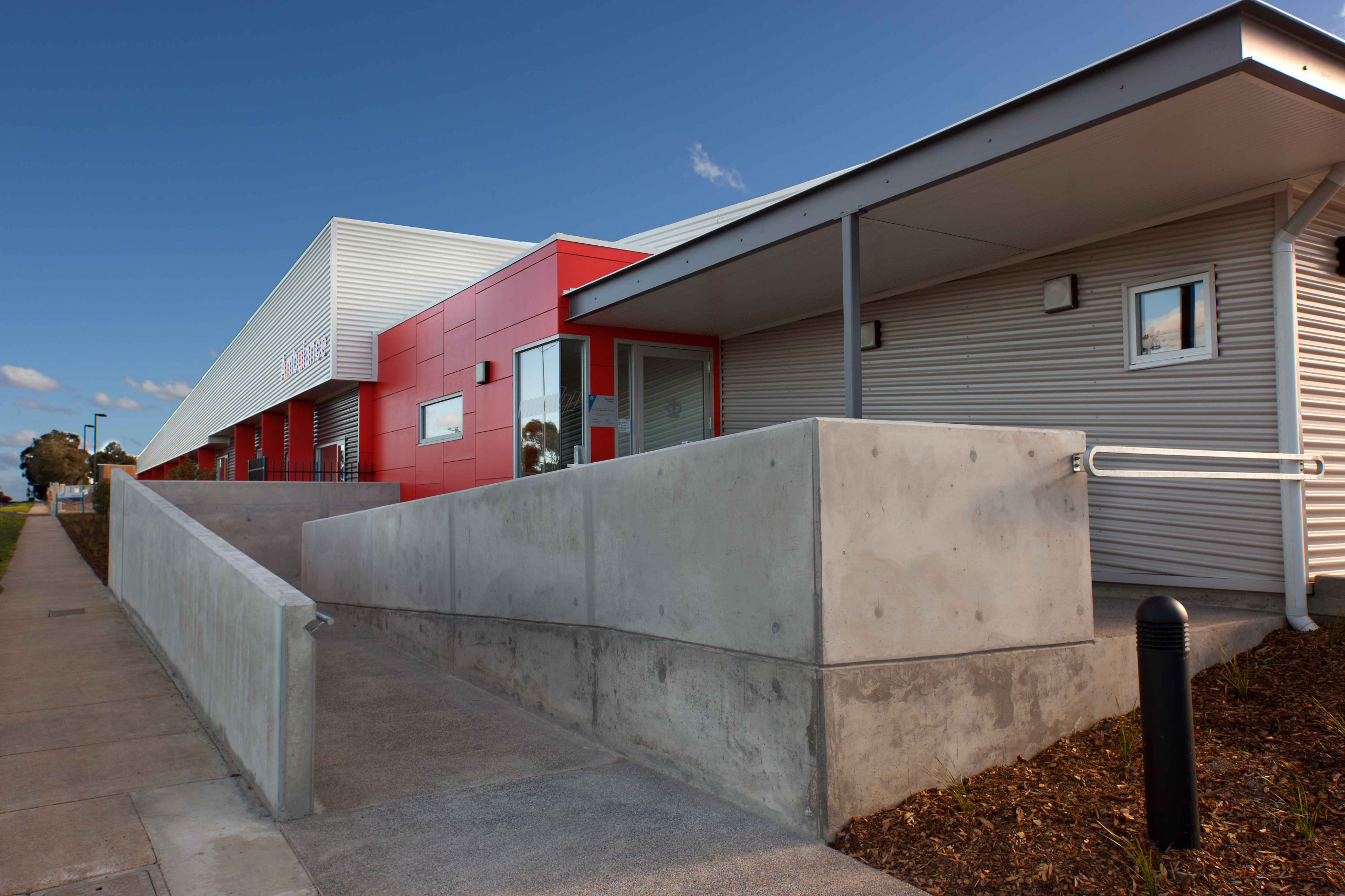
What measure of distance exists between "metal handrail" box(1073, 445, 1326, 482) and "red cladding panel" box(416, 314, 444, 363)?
1166cm

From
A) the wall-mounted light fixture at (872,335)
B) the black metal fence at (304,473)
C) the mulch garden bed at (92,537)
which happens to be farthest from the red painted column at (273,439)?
the wall-mounted light fixture at (872,335)

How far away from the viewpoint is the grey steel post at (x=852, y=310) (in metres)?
6.27

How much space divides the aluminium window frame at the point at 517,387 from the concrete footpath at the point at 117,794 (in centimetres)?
492

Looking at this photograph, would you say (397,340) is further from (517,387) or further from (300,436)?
(300,436)

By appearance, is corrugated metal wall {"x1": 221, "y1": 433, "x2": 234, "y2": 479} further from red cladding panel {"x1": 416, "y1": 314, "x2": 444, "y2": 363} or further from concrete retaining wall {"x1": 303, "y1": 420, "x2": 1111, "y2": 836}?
concrete retaining wall {"x1": 303, "y1": 420, "x2": 1111, "y2": 836}

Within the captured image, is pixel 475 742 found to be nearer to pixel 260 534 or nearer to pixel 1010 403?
pixel 1010 403

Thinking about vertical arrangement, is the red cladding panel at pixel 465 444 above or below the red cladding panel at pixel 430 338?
below

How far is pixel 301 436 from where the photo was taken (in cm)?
2128

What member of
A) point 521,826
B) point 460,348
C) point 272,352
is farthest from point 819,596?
point 272,352

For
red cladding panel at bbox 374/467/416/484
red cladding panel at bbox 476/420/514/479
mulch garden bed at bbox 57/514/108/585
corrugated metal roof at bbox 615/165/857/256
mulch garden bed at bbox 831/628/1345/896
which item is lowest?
mulch garden bed at bbox 57/514/108/585

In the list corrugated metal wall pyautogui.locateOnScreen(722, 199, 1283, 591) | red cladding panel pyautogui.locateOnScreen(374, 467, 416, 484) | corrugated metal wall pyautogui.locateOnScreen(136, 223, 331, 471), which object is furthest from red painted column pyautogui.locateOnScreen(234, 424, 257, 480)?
corrugated metal wall pyautogui.locateOnScreen(722, 199, 1283, 591)

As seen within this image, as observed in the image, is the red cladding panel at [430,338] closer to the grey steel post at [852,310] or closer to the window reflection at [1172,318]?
the grey steel post at [852,310]

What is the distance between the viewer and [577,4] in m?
15.4

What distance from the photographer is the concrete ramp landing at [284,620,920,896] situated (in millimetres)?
3082
